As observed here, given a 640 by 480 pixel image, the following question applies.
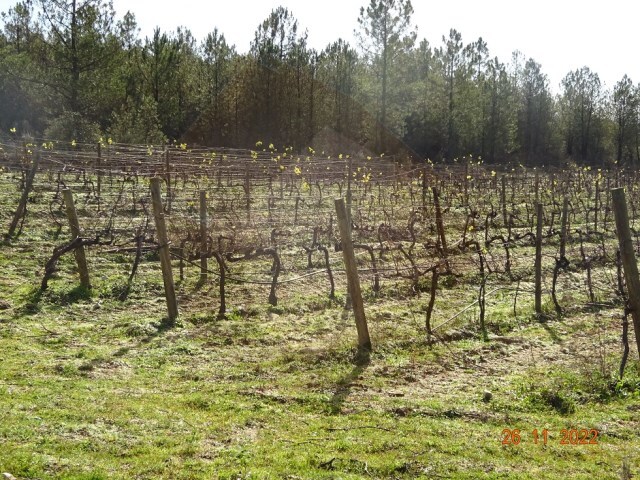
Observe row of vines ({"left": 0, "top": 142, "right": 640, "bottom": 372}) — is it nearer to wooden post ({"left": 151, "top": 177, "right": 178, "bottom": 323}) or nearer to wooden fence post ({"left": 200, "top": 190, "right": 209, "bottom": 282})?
wooden fence post ({"left": 200, "top": 190, "right": 209, "bottom": 282})

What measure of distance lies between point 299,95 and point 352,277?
33665 mm

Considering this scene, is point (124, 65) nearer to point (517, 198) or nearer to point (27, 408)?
point (517, 198)

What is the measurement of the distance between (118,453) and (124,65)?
27.7 m

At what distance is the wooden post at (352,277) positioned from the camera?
23.7 ft

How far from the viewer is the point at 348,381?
6.40 metres

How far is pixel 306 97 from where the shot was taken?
39812 mm

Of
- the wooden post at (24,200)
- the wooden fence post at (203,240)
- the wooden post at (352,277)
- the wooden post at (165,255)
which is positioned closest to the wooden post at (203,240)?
the wooden fence post at (203,240)

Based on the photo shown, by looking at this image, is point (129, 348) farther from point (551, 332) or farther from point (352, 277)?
point (551, 332)

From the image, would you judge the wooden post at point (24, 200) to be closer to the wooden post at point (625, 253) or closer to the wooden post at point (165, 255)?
the wooden post at point (165, 255)

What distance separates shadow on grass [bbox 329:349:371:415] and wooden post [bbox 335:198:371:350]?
0.19m

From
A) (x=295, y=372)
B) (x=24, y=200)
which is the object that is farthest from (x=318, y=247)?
(x=24, y=200)

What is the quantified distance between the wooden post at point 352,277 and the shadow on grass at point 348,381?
19cm

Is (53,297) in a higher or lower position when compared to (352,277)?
lower
